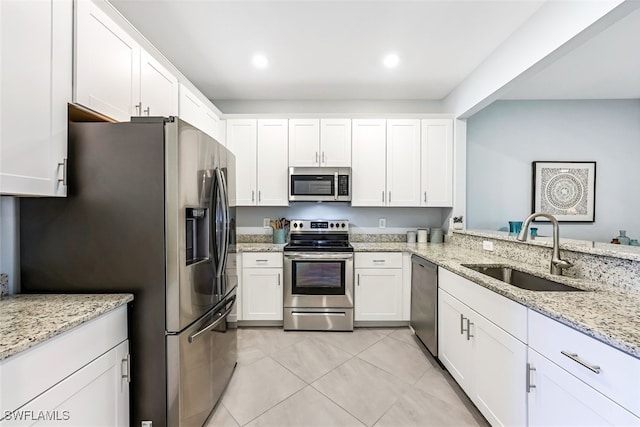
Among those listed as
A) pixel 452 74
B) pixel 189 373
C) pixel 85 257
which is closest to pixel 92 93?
pixel 85 257

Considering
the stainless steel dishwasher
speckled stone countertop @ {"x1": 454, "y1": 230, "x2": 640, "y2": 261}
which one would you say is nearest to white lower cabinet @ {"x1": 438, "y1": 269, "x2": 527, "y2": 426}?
the stainless steel dishwasher

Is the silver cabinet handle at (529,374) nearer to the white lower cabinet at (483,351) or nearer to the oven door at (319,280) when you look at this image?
the white lower cabinet at (483,351)

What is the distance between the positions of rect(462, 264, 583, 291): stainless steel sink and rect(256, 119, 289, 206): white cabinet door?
2.17 m

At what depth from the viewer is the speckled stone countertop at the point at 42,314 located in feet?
3.06

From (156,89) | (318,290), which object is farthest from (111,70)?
(318,290)

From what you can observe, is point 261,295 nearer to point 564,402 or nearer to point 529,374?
point 529,374

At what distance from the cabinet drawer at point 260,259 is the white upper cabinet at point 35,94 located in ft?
6.27

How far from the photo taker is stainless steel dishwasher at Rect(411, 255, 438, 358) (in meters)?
2.44

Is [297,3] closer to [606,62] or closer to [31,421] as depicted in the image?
[31,421]

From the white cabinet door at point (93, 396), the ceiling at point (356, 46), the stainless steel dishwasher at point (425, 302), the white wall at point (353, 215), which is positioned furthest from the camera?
the white wall at point (353, 215)

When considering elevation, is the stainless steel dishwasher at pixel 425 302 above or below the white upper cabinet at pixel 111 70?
below

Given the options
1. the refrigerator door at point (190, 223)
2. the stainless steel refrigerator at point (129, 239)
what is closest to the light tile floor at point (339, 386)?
the stainless steel refrigerator at point (129, 239)

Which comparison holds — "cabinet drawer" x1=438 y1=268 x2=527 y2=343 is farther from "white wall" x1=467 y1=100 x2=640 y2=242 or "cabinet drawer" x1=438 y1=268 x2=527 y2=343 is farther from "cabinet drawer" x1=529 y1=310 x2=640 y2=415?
"white wall" x1=467 y1=100 x2=640 y2=242

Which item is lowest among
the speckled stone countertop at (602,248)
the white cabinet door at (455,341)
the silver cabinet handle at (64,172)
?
the white cabinet door at (455,341)
